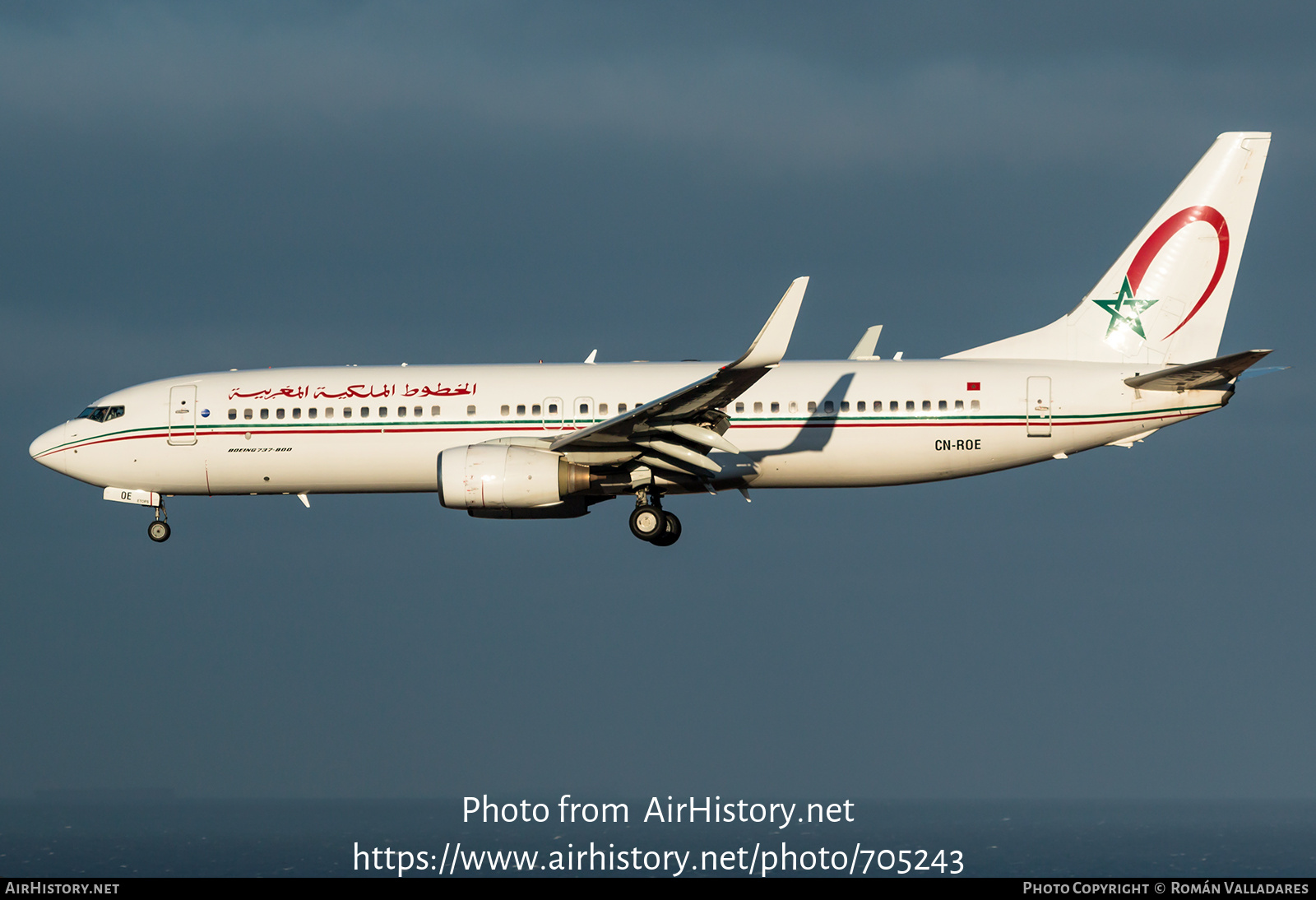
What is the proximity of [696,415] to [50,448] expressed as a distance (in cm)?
1590

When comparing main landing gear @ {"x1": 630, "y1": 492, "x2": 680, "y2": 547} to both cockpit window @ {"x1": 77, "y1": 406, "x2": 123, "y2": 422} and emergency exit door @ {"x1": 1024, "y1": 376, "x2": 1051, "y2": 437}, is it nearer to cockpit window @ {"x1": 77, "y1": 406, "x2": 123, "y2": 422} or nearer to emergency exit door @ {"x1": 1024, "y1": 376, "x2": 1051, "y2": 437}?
emergency exit door @ {"x1": 1024, "y1": 376, "x2": 1051, "y2": 437}

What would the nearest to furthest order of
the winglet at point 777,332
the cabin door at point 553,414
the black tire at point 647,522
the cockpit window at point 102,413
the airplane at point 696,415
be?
the winglet at point 777,332, the airplane at point 696,415, the black tire at point 647,522, the cabin door at point 553,414, the cockpit window at point 102,413

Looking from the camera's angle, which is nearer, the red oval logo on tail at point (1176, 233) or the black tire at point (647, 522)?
the black tire at point (647, 522)

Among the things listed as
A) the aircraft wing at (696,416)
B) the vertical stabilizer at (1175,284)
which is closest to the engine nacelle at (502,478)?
the aircraft wing at (696,416)

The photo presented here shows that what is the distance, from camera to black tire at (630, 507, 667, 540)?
29.5 metres

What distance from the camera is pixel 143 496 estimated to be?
32406 mm

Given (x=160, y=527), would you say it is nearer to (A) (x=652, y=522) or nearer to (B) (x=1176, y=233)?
(A) (x=652, y=522)

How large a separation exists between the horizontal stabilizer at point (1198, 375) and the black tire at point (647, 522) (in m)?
10.1

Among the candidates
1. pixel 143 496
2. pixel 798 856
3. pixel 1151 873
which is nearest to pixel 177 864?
pixel 798 856

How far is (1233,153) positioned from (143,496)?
2603cm

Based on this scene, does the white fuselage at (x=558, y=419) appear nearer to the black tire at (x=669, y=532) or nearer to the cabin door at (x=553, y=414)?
the cabin door at (x=553, y=414)

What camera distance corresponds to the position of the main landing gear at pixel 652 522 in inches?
1163
